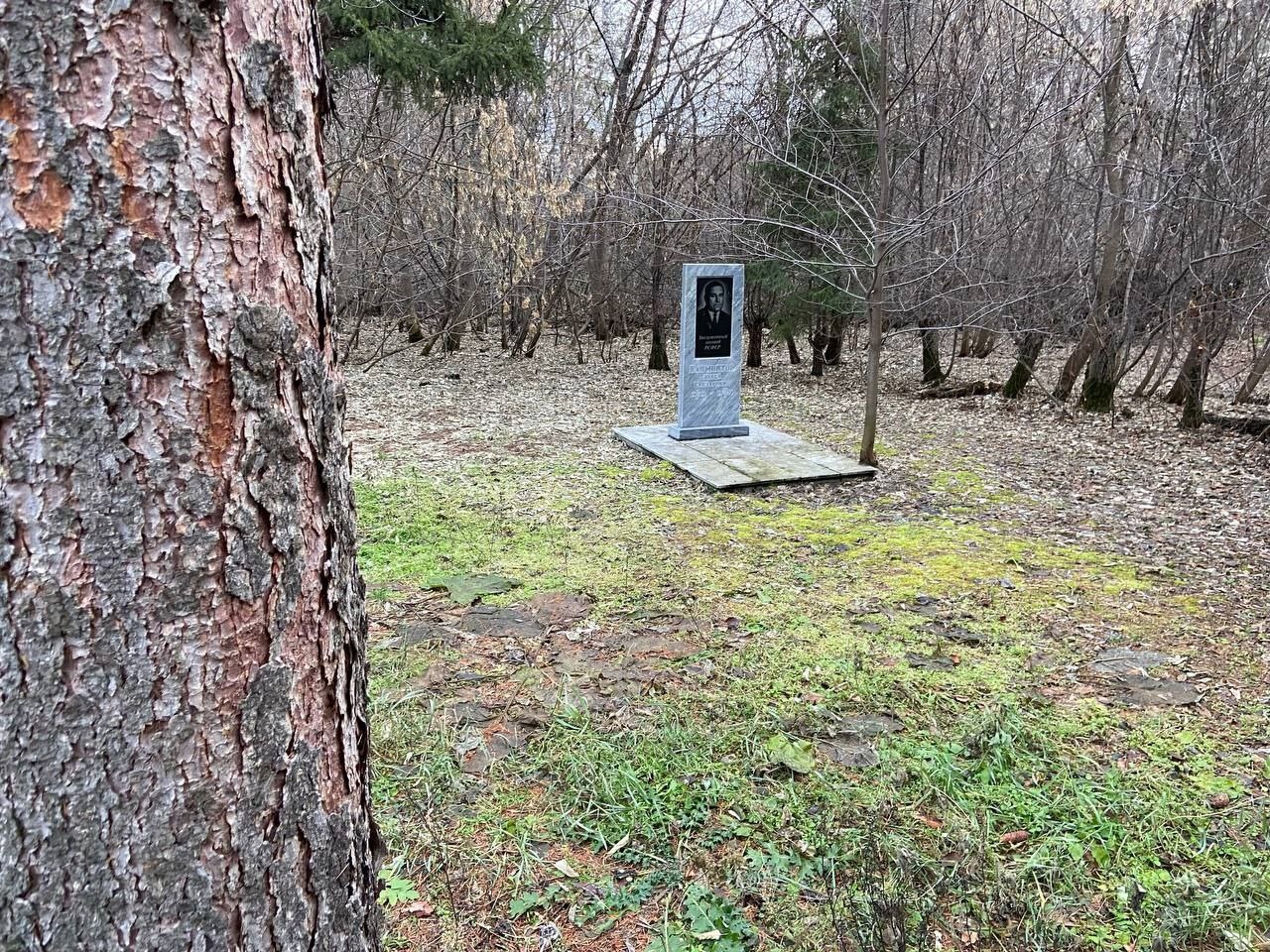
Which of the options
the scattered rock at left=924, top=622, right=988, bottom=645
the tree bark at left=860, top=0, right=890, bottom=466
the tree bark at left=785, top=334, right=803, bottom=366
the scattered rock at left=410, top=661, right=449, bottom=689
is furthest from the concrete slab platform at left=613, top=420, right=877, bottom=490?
the tree bark at left=785, top=334, right=803, bottom=366

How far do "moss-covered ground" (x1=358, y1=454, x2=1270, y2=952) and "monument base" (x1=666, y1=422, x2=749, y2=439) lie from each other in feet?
12.0

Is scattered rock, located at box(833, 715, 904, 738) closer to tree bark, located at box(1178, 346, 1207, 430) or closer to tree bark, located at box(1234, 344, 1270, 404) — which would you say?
tree bark, located at box(1178, 346, 1207, 430)

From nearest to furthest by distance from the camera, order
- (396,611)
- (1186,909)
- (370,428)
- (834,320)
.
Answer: (1186,909), (396,611), (370,428), (834,320)

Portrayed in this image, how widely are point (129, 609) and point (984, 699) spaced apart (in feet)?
11.0

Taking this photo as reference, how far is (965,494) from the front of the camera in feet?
22.6

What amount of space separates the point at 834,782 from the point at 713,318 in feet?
20.6

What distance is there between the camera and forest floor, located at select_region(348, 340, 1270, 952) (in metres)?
2.31

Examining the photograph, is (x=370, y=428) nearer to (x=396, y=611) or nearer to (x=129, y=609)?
(x=396, y=611)

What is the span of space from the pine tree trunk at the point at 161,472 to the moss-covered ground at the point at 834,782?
4.93 ft

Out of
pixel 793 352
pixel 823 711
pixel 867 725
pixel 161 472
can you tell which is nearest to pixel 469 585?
pixel 823 711

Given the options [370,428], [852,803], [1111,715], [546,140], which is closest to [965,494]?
[1111,715]

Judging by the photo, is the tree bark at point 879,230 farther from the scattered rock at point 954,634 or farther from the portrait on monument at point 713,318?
the scattered rock at point 954,634

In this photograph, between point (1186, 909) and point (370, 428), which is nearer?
point (1186, 909)

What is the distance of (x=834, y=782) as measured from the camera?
2857 mm
